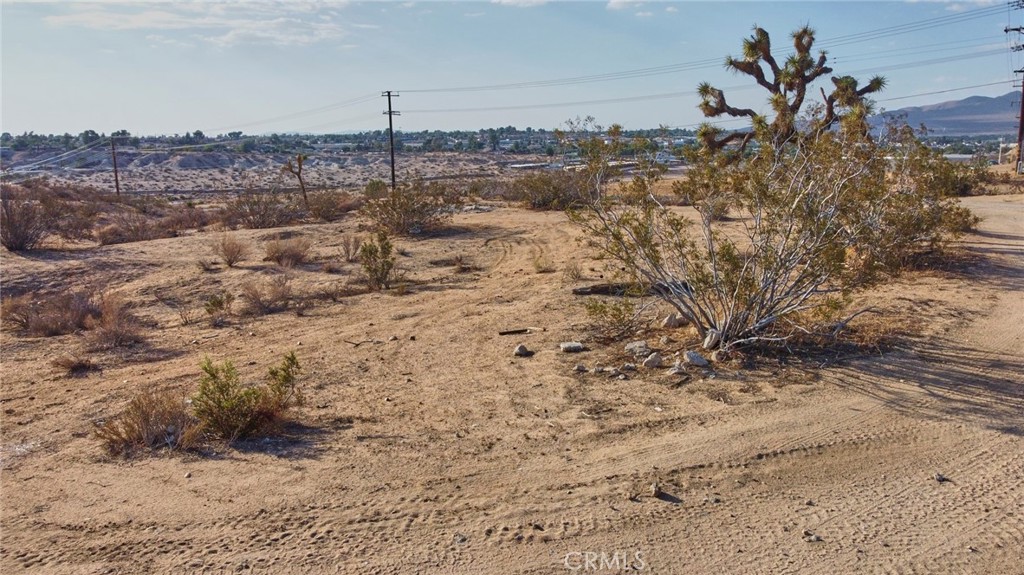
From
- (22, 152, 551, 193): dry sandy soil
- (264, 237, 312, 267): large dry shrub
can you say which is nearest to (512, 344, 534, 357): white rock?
(264, 237, 312, 267): large dry shrub

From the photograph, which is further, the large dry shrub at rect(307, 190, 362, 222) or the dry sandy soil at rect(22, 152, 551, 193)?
the dry sandy soil at rect(22, 152, 551, 193)

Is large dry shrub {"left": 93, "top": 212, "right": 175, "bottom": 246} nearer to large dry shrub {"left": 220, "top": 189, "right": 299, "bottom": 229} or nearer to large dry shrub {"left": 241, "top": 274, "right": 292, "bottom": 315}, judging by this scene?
large dry shrub {"left": 220, "top": 189, "right": 299, "bottom": 229}

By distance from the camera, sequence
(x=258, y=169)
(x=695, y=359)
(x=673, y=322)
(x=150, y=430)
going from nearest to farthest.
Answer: (x=150, y=430) < (x=695, y=359) < (x=673, y=322) < (x=258, y=169)

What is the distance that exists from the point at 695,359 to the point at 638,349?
0.84 meters

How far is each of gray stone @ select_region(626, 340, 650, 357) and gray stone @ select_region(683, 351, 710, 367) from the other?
58 cm

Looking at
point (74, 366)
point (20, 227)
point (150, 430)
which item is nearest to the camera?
point (150, 430)

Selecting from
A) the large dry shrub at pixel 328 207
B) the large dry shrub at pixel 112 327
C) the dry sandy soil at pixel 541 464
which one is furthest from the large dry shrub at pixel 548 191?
the dry sandy soil at pixel 541 464

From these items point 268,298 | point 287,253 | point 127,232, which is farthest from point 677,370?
point 127,232

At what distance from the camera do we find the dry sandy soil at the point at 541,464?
5.04 meters

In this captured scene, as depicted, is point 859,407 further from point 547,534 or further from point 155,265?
point 155,265

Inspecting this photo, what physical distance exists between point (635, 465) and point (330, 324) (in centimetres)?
691

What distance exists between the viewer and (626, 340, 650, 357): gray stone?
9078 millimetres

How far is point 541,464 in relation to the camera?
6.24 meters

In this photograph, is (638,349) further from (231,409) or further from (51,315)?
(51,315)
